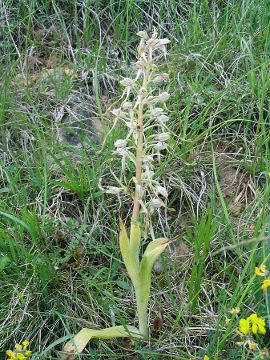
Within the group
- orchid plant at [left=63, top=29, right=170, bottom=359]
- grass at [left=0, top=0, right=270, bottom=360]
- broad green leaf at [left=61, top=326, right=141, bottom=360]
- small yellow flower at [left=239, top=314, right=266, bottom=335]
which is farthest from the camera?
grass at [left=0, top=0, right=270, bottom=360]

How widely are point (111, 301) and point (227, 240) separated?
0.50 metres

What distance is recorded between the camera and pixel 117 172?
2582mm

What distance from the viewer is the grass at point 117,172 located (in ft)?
6.97

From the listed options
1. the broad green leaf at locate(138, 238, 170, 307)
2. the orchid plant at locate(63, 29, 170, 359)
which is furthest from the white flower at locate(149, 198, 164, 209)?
the broad green leaf at locate(138, 238, 170, 307)

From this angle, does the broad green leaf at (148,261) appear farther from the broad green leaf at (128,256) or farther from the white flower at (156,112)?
the white flower at (156,112)

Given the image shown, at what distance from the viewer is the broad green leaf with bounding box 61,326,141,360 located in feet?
6.39

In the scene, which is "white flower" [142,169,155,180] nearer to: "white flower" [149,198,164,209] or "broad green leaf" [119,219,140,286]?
"white flower" [149,198,164,209]

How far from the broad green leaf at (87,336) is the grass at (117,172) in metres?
0.04

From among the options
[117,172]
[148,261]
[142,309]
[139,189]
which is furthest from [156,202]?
[117,172]

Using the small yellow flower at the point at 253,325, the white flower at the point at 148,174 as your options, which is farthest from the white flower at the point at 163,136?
the small yellow flower at the point at 253,325

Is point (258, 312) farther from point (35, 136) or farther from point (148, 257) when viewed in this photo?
point (35, 136)

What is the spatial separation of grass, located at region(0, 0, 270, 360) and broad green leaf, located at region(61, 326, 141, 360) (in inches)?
1.6

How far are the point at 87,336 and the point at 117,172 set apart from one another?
0.83 m

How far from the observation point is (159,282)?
227 cm
